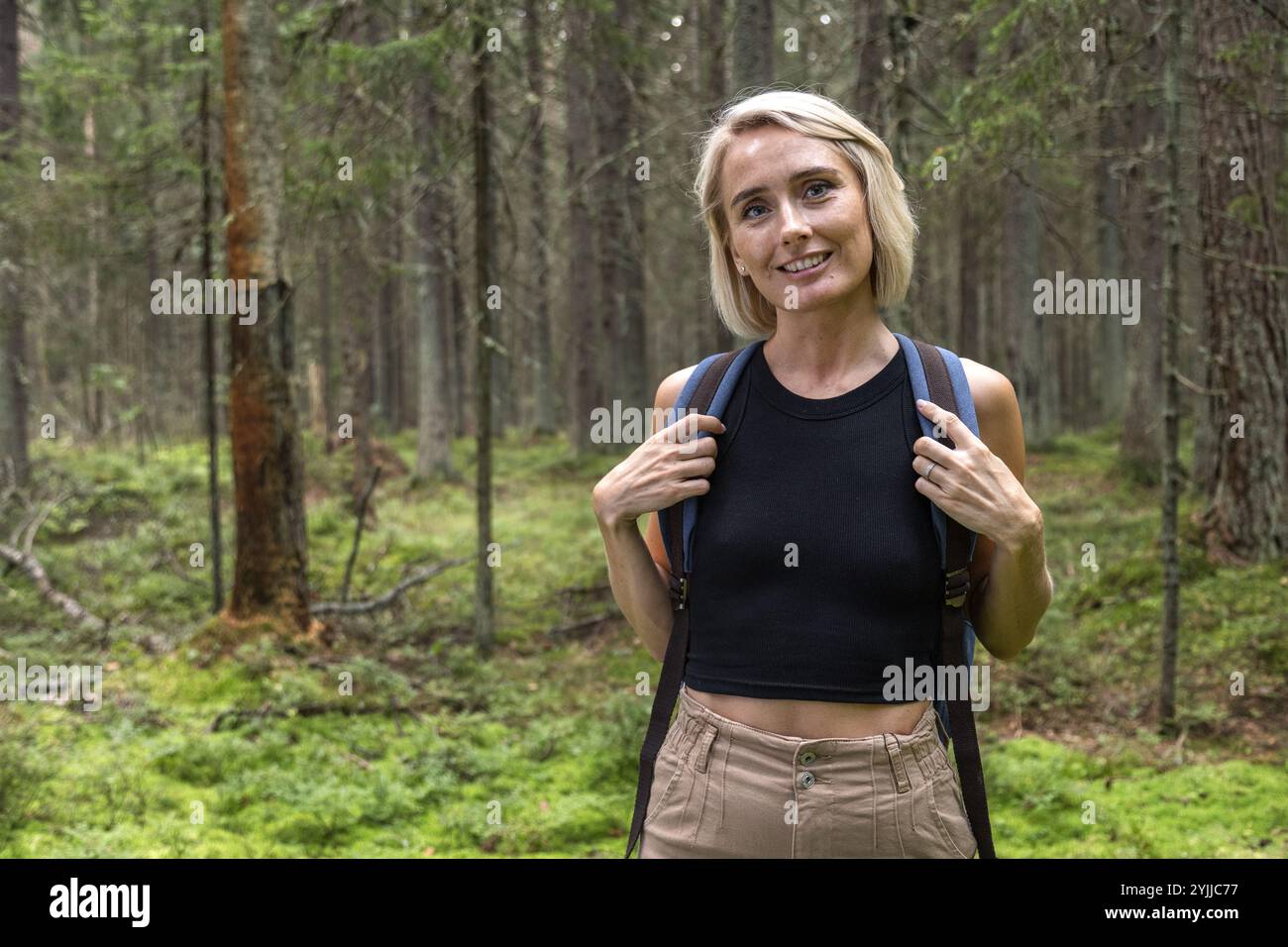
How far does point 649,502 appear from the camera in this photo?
228 centimetres

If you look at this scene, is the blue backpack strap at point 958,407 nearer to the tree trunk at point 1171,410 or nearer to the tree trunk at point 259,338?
A: the tree trunk at point 1171,410

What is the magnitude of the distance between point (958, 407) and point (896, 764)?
0.75 m

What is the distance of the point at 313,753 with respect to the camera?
7020 millimetres

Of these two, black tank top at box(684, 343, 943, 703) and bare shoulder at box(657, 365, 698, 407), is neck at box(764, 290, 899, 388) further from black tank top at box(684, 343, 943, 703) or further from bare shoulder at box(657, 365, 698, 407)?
bare shoulder at box(657, 365, 698, 407)

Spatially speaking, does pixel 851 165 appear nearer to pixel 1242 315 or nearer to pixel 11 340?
pixel 1242 315

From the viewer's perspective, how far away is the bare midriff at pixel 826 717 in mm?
2162

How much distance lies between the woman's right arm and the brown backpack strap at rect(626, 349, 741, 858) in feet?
0.21

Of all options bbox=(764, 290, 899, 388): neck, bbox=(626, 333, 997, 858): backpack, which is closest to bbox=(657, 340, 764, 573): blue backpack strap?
bbox=(626, 333, 997, 858): backpack

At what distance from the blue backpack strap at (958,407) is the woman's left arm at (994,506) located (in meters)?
0.04

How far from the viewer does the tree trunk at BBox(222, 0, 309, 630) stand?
340 inches

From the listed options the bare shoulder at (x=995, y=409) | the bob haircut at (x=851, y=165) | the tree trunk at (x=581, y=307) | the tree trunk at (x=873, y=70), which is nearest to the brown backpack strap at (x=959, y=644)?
the bare shoulder at (x=995, y=409)

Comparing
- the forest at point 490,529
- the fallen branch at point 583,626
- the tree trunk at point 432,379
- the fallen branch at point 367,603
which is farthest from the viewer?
the tree trunk at point 432,379

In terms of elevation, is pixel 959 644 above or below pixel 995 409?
below

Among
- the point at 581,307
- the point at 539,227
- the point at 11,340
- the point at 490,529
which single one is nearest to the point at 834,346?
the point at 490,529
